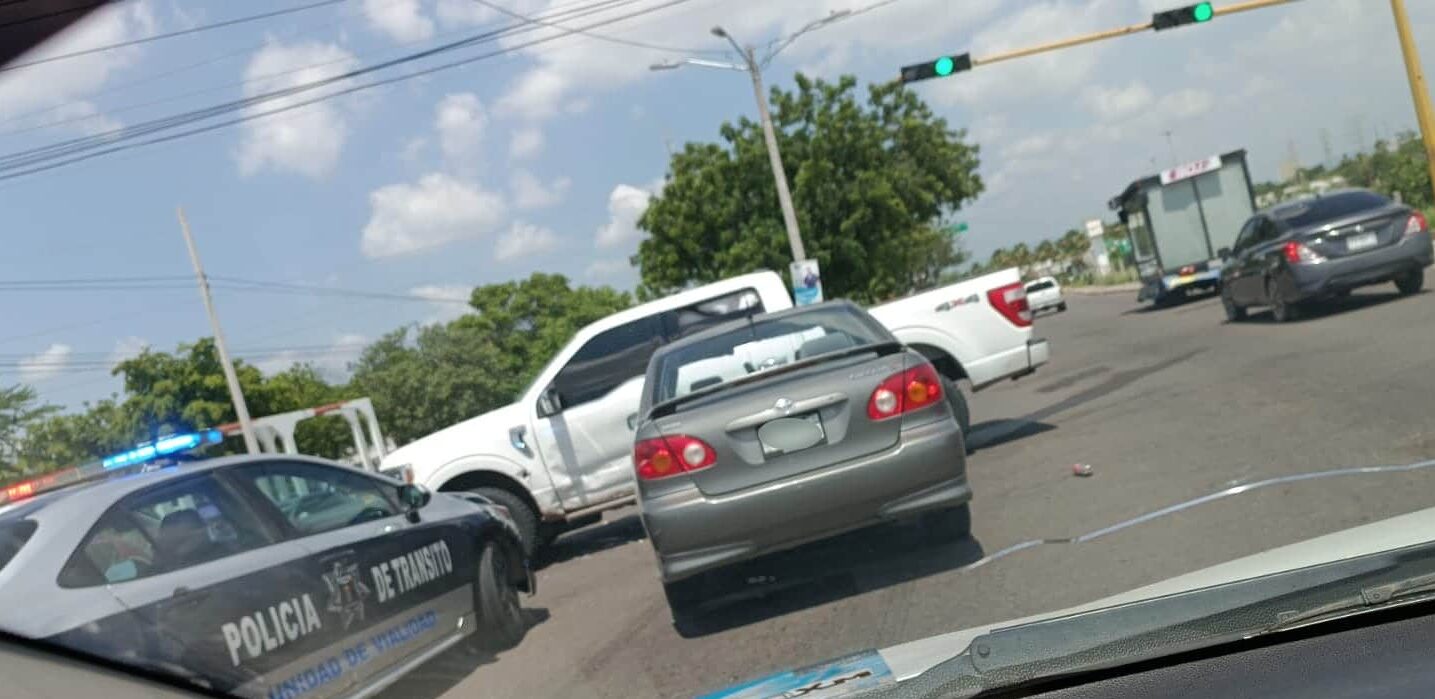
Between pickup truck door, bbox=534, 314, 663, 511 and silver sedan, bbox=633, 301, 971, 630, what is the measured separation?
13.2 ft

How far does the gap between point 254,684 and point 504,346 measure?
4448cm

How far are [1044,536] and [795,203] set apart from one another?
30.6 metres

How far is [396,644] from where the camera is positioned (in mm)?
6160

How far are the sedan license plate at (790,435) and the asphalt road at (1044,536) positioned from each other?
2.91 ft

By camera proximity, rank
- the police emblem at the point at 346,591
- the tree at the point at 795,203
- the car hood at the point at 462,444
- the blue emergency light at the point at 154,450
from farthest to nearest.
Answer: the tree at the point at 795,203 → the car hood at the point at 462,444 → the blue emergency light at the point at 154,450 → the police emblem at the point at 346,591

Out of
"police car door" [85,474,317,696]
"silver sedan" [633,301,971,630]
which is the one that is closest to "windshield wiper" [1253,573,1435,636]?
"silver sedan" [633,301,971,630]

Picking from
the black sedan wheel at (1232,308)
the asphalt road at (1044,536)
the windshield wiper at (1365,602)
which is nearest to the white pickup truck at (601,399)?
the asphalt road at (1044,536)

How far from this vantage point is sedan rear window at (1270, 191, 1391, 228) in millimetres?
15703

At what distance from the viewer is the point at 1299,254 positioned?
15.3 meters

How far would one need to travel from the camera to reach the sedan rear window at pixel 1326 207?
1570 centimetres

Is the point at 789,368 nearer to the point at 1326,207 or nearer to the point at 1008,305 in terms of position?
the point at 1008,305

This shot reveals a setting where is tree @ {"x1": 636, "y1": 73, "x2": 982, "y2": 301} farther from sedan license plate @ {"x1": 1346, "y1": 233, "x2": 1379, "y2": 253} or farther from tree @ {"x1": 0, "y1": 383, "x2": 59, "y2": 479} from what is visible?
tree @ {"x1": 0, "y1": 383, "x2": 59, "y2": 479}

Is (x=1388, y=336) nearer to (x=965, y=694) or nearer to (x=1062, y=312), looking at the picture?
(x=965, y=694)

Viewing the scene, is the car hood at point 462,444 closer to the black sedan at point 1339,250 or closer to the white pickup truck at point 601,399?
the white pickup truck at point 601,399
